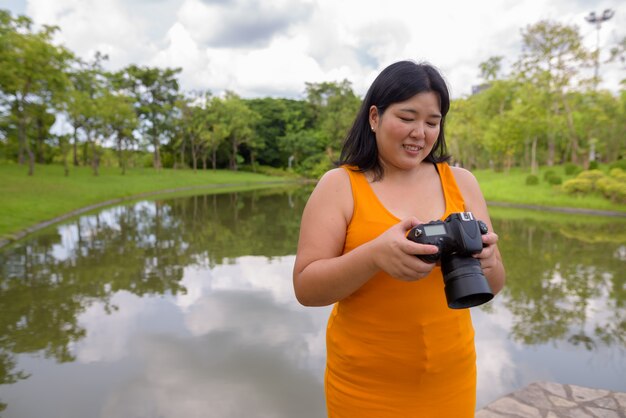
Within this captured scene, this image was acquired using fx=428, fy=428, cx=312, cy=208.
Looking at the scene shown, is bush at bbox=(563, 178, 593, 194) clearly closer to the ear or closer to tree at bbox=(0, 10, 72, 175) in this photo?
the ear

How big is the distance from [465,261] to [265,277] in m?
5.86

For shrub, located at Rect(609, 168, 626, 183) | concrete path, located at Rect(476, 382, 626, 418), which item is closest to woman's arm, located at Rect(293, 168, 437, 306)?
concrete path, located at Rect(476, 382, 626, 418)

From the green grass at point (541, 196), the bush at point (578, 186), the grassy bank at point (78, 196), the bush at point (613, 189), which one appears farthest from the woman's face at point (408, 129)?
the bush at point (578, 186)

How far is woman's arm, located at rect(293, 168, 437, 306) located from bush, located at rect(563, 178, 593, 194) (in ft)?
59.9

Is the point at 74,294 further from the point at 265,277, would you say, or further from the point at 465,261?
the point at 465,261

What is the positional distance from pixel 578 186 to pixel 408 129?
18332 millimetres

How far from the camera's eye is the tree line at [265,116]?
22.4 meters

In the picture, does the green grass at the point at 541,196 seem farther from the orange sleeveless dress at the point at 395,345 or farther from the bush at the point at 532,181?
the orange sleeveless dress at the point at 395,345

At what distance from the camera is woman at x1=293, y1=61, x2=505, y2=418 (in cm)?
120

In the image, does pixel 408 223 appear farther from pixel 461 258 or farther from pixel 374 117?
pixel 374 117

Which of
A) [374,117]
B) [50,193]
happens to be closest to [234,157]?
[50,193]

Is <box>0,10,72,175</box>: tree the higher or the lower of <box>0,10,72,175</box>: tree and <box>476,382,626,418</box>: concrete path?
the higher

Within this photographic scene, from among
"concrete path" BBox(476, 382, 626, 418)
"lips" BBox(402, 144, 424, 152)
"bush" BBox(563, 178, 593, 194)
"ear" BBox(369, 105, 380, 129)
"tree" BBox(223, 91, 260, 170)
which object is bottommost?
"concrete path" BBox(476, 382, 626, 418)

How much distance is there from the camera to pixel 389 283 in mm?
1209
